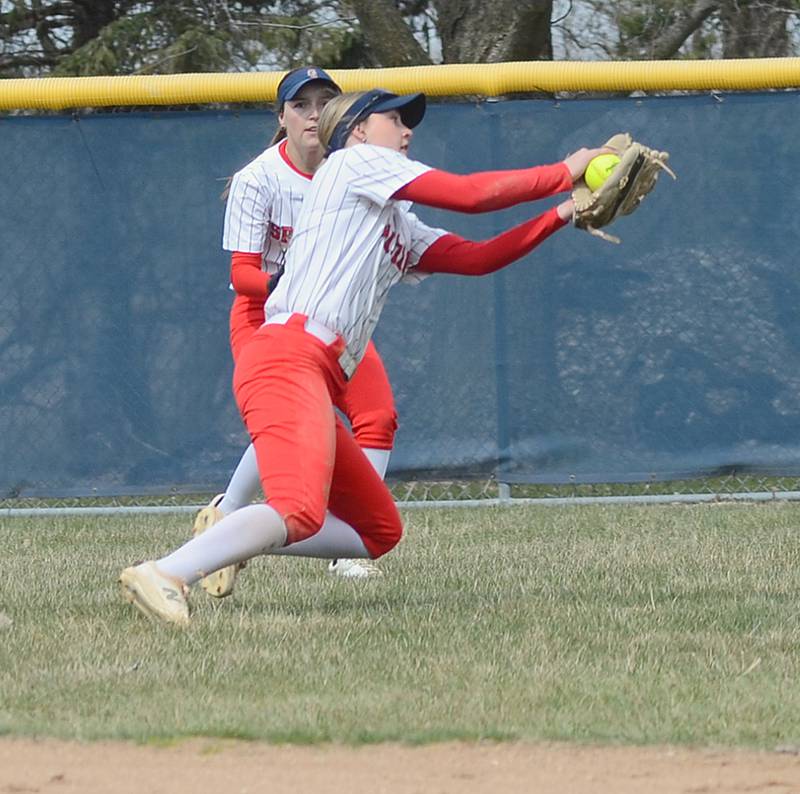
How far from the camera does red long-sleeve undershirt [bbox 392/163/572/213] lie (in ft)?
14.4

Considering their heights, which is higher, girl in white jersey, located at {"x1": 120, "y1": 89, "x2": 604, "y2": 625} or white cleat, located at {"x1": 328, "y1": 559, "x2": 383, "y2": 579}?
girl in white jersey, located at {"x1": 120, "y1": 89, "x2": 604, "y2": 625}

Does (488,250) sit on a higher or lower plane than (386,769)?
higher

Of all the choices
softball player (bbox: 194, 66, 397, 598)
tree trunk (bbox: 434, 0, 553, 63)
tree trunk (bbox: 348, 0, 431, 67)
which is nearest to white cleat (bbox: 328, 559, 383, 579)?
softball player (bbox: 194, 66, 397, 598)

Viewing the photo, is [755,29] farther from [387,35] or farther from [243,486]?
[243,486]

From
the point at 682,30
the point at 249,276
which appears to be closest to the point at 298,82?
the point at 249,276

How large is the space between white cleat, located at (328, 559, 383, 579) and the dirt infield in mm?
Answer: 2409

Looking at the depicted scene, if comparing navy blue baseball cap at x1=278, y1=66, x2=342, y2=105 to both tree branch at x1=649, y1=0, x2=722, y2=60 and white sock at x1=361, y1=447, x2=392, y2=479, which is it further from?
tree branch at x1=649, y1=0, x2=722, y2=60

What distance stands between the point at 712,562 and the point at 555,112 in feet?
8.95

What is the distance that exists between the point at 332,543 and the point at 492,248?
41.1 inches

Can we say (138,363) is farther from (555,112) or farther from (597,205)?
(597,205)

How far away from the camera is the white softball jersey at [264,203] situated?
5797 millimetres

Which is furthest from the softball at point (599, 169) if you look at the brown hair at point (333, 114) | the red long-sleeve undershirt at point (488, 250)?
the brown hair at point (333, 114)

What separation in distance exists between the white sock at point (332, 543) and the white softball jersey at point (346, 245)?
514mm

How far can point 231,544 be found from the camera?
4516 mm
